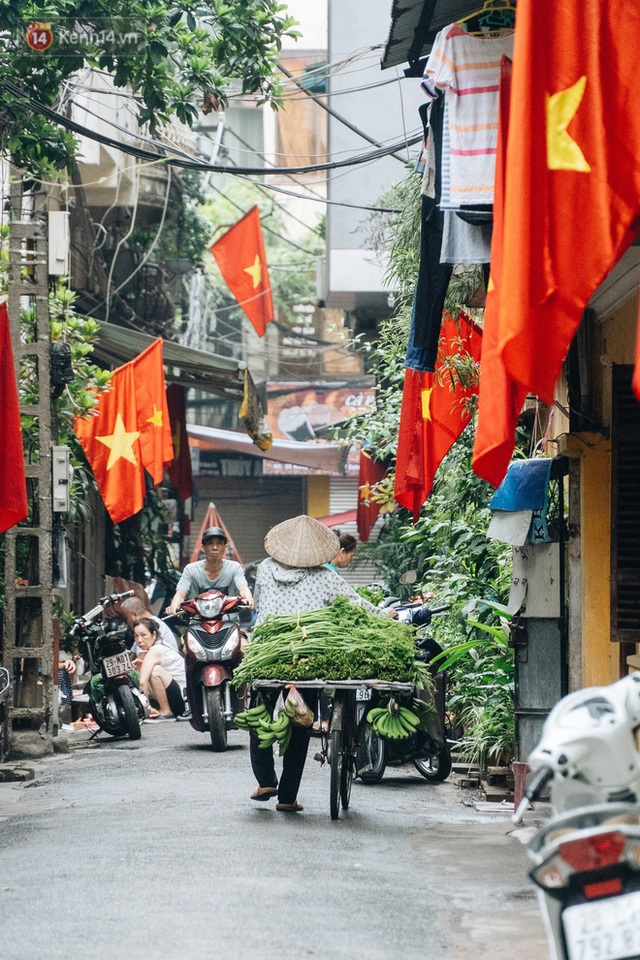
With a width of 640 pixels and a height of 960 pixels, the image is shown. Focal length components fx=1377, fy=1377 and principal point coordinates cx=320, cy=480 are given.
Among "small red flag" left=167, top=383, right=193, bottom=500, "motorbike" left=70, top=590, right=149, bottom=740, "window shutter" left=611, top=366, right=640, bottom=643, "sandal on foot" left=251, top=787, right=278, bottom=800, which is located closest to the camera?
"window shutter" left=611, top=366, right=640, bottom=643

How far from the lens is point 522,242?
17.8 feet

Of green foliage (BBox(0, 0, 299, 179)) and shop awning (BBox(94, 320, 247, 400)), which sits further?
shop awning (BBox(94, 320, 247, 400))

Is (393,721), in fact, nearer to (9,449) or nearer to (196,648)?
(9,449)

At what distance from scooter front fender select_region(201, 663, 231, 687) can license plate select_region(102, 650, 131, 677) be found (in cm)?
130

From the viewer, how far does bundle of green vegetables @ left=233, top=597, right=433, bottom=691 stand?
7.88m

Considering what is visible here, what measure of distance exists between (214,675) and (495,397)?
597cm

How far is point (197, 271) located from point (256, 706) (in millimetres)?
18909

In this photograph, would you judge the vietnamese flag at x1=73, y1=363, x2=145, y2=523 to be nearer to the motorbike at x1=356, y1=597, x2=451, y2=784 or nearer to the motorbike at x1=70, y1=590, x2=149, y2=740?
the motorbike at x1=70, y1=590, x2=149, y2=740

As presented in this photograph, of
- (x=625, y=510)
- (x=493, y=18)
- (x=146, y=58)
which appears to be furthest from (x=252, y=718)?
(x=146, y=58)

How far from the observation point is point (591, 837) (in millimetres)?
3371

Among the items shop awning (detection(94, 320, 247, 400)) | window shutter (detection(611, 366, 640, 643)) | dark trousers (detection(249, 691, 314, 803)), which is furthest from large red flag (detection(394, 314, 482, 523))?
shop awning (detection(94, 320, 247, 400))

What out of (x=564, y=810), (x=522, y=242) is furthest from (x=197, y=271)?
(x=564, y=810)

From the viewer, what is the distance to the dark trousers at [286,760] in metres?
8.12

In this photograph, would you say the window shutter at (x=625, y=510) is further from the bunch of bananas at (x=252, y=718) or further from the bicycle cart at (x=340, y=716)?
the bunch of bananas at (x=252, y=718)
